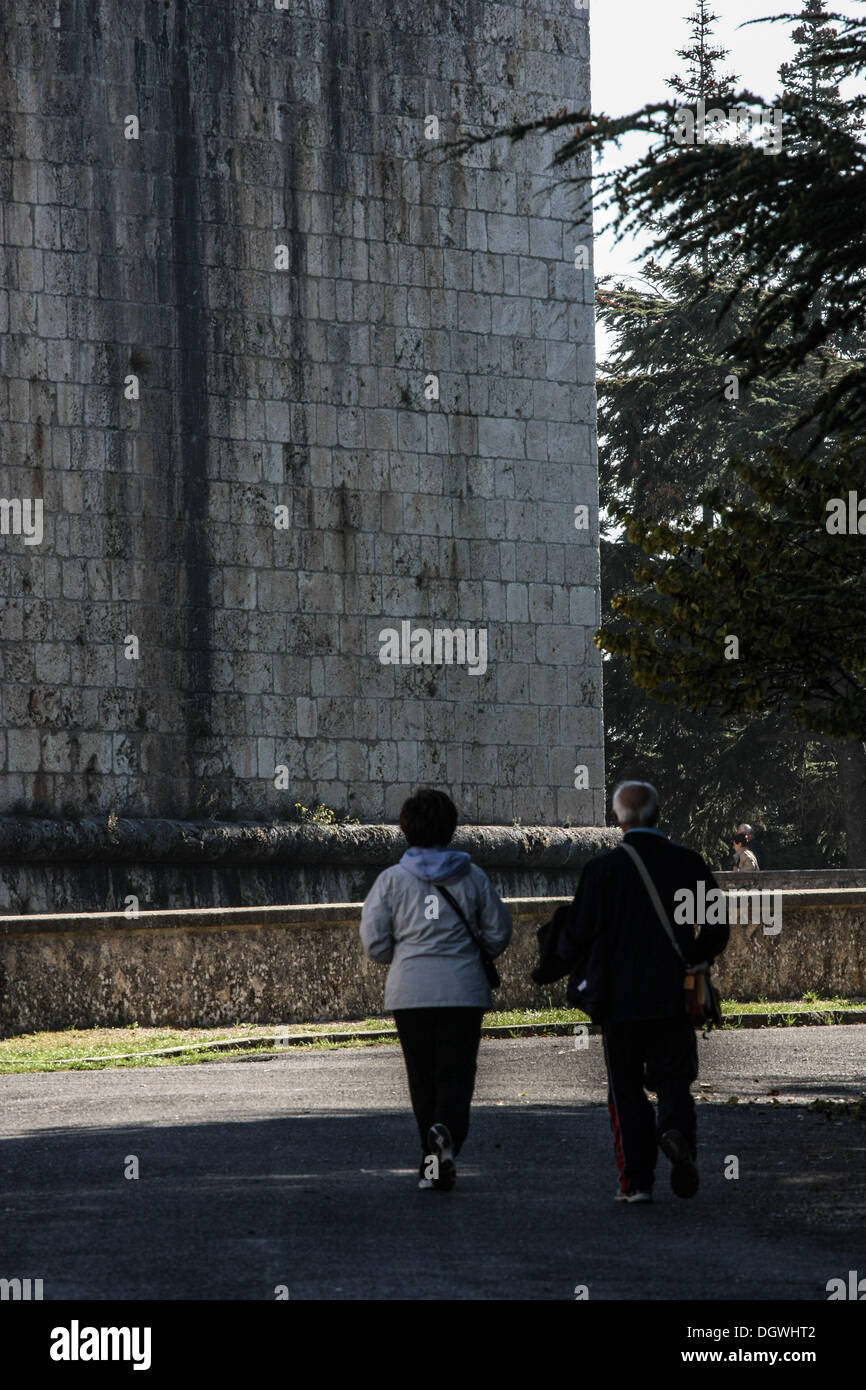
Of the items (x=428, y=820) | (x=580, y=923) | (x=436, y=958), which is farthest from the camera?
(x=428, y=820)

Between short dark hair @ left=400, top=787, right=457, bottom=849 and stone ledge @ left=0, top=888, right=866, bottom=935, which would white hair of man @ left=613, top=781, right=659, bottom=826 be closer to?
short dark hair @ left=400, top=787, right=457, bottom=849

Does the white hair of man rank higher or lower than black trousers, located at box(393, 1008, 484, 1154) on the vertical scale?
→ higher

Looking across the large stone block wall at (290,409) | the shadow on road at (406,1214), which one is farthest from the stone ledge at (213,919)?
the shadow on road at (406,1214)

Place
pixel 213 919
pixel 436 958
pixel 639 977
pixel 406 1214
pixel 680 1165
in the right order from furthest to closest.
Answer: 1. pixel 213 919
2. pixel 436 958
3. pixel 639 977
4. pixel 680 1165
5. pixel 406 1214

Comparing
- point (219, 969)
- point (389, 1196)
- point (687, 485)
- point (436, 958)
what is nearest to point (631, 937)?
point (436, 958)

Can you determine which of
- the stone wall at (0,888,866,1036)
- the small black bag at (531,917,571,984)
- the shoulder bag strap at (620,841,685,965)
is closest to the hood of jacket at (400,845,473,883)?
the small black bag at (531,917,571,984)

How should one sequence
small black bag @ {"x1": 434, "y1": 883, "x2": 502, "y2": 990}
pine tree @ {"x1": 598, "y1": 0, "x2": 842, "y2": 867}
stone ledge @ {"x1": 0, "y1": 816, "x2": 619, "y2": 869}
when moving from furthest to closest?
pine tree @ {"x1": 598, "y1": 0, "x2": 842, "y2": 867} → stone ledge @ {"x1": 0, "y1": 816, "x2": 619, "y2": 869} → small black bag @ {"x1": 434, "y1": 883, "x2": 502, "y2": 990}

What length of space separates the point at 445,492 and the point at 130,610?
3579mm

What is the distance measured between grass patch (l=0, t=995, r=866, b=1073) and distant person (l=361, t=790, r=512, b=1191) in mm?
5881

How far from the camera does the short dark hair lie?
8602mm

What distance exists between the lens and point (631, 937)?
7.96 meters

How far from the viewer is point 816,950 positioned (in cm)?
1838

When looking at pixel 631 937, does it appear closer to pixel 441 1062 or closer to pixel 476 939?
pixel 476 939

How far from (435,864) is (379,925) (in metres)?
0.33
